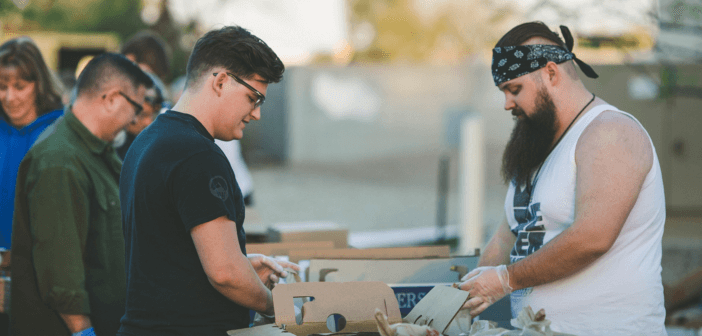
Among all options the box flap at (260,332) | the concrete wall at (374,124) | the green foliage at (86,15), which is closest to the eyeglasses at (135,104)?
the box flap at (260,332)

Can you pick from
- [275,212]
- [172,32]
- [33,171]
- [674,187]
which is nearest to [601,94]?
[674,187]

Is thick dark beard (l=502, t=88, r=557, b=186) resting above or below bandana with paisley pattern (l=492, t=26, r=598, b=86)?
below

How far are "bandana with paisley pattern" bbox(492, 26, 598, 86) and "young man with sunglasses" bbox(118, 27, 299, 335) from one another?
89cm

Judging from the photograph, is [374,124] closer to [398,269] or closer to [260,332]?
[398,269]

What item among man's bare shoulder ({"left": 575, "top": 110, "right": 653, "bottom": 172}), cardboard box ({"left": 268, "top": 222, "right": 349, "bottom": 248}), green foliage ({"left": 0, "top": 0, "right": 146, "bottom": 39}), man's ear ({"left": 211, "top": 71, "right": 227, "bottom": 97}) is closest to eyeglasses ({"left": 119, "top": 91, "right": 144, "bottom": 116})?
cardboard box ({"left": 268, "top": 222, "right": 349, "bottom": 248})

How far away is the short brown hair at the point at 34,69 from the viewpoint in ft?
11.4

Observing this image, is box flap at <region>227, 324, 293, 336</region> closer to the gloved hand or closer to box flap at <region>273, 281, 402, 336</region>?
box flap at <region>273, 281, 402, 336</region>

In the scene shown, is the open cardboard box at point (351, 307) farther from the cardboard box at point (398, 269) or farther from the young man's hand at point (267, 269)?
the cardboard box at point (398, 269)

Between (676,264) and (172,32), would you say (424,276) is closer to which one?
(676,264)

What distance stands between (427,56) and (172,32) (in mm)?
17437

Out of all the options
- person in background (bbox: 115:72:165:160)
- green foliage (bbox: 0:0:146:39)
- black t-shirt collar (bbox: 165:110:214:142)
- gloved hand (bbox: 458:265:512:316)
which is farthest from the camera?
green foliage (bbox: 0:0:146:39)

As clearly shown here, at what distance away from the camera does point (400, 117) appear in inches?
629

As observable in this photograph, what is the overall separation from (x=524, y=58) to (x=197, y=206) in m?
1.34

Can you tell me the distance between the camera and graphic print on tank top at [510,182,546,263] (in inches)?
88.9
